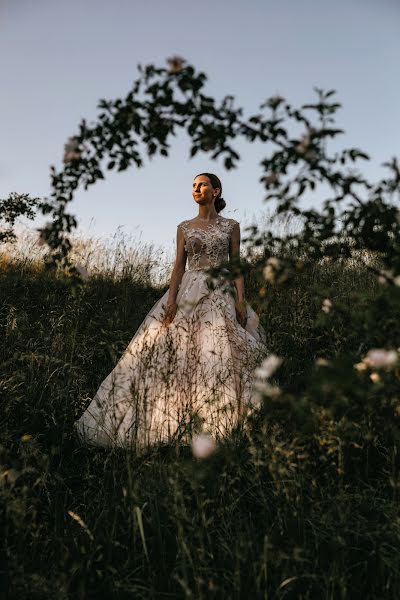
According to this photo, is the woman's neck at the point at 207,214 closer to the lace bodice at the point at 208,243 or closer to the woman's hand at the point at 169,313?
the lace bodice at the point at 208,243

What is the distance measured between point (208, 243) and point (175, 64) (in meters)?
2.89

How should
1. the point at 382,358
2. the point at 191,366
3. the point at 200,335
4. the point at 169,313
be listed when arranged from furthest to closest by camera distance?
the point at 169,313, the point at 200,335, the point at 191,366, the point at 382,358

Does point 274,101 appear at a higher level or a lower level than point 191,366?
higher

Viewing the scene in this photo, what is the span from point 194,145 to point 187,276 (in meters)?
2.86

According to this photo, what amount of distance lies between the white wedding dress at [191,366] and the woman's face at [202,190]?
0.24 meters

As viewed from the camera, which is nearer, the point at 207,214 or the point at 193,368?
the point at 193,368

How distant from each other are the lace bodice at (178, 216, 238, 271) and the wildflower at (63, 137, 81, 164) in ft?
8.94

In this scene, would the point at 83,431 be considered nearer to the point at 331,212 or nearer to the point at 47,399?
the point at 47,399

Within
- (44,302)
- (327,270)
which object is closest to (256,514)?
(44,302)

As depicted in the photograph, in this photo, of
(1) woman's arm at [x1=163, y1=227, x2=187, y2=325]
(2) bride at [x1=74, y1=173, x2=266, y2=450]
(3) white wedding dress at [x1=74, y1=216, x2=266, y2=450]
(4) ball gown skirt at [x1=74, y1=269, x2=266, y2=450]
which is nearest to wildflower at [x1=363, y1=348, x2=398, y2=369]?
(3) white wedding dress at [x1=74, y1=216, x2=266, y2=450]

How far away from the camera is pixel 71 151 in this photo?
1.67 metres

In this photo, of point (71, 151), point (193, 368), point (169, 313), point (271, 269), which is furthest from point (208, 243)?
point (271, 269)

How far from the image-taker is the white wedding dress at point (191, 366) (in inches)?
106

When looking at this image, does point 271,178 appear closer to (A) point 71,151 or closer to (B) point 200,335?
(A) point 71,151
